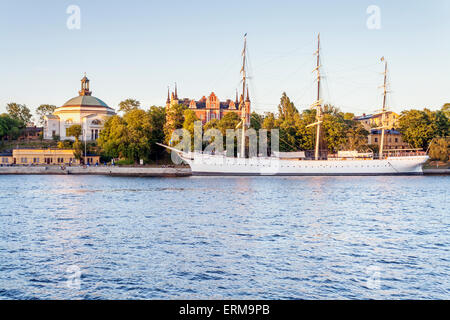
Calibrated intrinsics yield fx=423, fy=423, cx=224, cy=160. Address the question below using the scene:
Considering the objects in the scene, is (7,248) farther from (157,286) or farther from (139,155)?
(139,155)

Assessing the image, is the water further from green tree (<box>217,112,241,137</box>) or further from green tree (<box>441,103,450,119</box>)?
green tree (<box>441,103,450,119</box>)

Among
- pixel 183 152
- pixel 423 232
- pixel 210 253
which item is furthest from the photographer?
pixel 183 152

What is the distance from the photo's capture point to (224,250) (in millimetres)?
17484

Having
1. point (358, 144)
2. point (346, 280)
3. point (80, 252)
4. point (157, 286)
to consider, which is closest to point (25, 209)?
point (80, 252)

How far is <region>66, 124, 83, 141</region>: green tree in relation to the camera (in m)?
113

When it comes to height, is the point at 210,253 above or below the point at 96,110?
below

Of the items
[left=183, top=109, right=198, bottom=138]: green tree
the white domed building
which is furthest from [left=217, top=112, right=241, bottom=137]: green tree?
the white domed building

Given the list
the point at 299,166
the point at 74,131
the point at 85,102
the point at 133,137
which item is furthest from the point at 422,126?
the point at 85,102

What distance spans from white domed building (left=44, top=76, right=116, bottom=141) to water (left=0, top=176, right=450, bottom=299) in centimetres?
8822

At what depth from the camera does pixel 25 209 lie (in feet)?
95.8

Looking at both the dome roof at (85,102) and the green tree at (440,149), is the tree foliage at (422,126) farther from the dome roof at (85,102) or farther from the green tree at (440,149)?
the dome roof at (85,102)

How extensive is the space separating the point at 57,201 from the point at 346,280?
1044 inches

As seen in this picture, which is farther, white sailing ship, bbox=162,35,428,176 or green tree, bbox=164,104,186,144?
green tree, bbox=164,104,186,144

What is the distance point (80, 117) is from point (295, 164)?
247 ft
